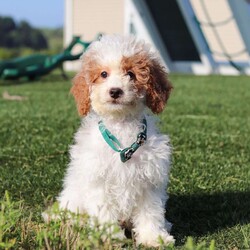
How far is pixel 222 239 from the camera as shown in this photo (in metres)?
3.65

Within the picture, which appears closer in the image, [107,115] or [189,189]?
[107,115]

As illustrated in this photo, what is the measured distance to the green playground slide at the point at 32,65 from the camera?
52.9ft

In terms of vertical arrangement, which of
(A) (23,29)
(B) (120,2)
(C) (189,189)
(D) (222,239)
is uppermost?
(D) (222,239)

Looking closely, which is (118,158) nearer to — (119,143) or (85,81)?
(119,143)

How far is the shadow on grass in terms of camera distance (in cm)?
395

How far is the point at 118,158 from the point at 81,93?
0.47m

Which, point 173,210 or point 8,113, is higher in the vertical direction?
point 173,210

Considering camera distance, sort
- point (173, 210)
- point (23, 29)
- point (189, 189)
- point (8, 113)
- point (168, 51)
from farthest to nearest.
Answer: point (23, 29)
point (168, 51)
point (8, 113)
point (189, 189)
point (173, 210)

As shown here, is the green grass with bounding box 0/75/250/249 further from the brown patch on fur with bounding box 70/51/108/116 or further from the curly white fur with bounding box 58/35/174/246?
the brown patch on fur with bounding box 70/51/108/116

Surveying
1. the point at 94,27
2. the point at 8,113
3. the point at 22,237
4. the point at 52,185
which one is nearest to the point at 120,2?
the point at 94,27

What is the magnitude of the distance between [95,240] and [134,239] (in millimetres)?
1267

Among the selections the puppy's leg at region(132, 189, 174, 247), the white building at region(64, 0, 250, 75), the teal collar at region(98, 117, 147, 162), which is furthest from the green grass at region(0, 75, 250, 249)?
the white building at region(64, 0, 250, 75)

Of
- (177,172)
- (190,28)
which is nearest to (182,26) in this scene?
(190,28)

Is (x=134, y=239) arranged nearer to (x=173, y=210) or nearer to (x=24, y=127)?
(x=173, y=210)
